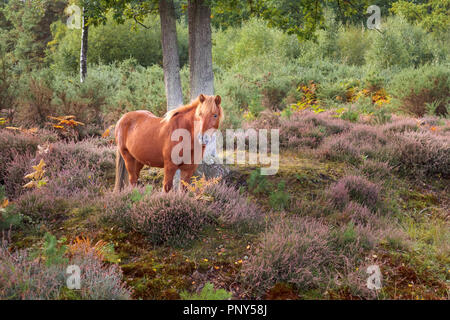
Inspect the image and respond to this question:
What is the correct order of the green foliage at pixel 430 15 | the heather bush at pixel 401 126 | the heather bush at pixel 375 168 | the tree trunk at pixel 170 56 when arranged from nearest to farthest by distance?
1. the tree trunk at pixel 170 56
2. the heather bush at pixel 375 168
3. the heather bush at pixel 401 126
4. the green foliage at pixel 430 15

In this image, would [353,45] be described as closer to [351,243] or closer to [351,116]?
[351,116]

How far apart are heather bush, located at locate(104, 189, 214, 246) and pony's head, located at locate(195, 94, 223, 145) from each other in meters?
0.76

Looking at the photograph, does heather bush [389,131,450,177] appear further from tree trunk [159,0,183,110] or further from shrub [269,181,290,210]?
tree trunk [159,0,183,110]

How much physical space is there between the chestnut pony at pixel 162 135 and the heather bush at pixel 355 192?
7.65ft

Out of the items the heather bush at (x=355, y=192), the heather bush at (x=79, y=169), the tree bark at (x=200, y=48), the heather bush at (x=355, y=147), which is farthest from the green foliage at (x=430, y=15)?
the heather bush at (x=79, y=169)

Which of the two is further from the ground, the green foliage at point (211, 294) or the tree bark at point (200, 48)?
the tree bark at point (200, 48)

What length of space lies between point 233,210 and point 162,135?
1172 millimetres

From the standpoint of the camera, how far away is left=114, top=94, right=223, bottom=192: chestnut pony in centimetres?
346

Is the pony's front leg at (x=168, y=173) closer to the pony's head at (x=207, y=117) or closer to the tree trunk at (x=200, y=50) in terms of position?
the pony's head at (x=207, y=117)

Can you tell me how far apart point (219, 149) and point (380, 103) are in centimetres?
616

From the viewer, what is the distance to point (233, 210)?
400cm

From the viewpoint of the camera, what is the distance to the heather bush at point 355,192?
199 inches

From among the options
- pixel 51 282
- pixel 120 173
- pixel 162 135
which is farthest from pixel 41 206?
pixel 51 282

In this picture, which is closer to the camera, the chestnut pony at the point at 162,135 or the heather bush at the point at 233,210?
the chestnut pony at the point at 162,135
